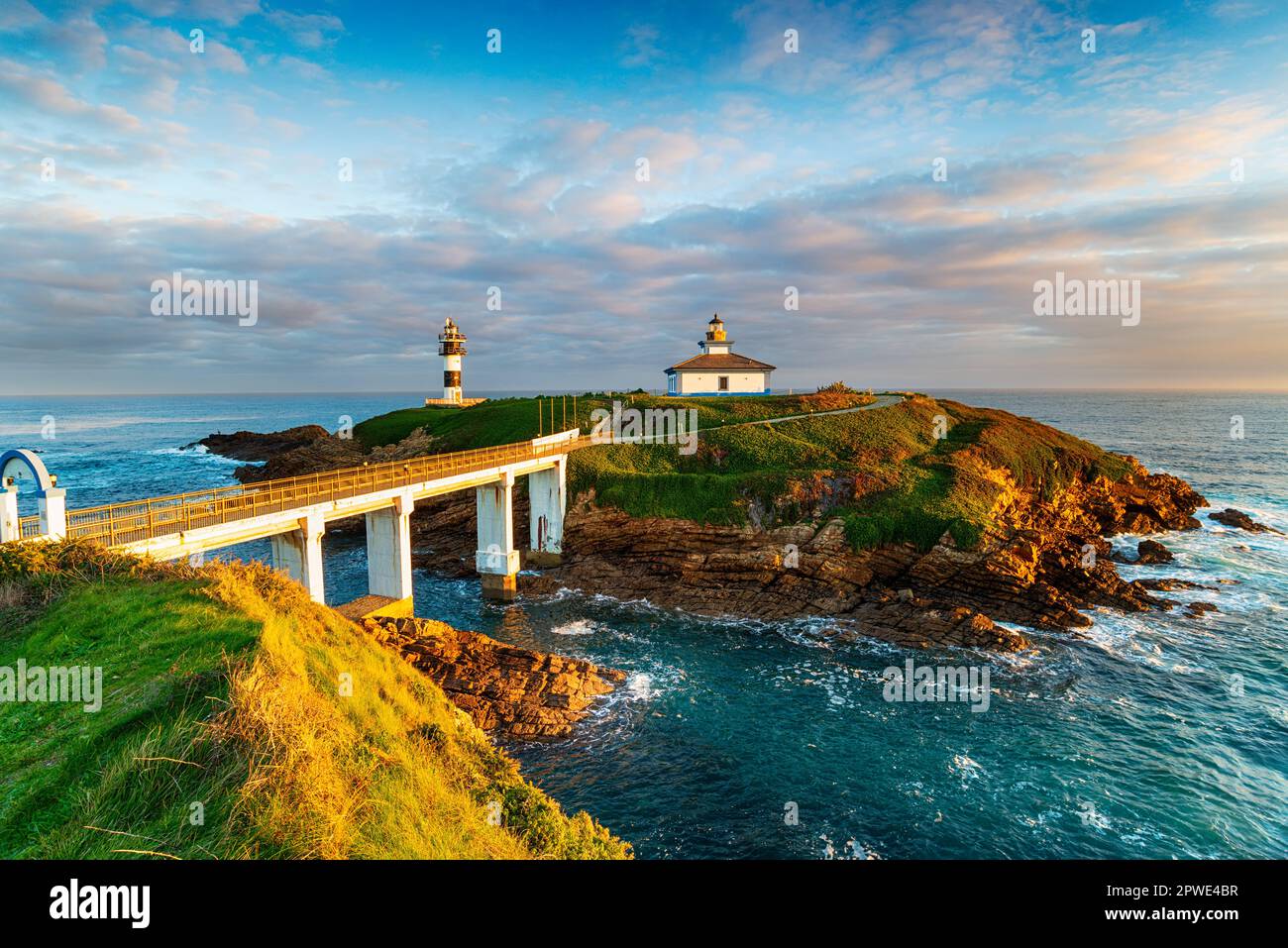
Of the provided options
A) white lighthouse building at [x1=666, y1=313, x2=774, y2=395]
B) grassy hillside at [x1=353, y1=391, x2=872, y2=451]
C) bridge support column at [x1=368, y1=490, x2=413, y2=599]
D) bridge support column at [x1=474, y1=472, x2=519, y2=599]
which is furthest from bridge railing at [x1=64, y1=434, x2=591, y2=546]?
white lighthouse building at [x1=666, y1=313, x2=774, y2=395]

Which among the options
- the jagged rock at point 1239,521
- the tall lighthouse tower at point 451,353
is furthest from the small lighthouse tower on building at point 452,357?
the jagged rock at point 1239,521

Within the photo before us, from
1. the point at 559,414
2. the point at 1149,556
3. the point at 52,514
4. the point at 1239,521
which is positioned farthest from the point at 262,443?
the point at 1239,521

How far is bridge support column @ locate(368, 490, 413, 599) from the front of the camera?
30.3 meters

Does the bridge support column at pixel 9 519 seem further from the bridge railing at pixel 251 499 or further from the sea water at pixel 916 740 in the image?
the sea water at pixel 916 740

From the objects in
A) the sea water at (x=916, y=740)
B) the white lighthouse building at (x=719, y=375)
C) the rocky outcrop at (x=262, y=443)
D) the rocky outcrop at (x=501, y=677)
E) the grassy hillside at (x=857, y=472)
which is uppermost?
the white lighthouse building at (x=719, y=375)

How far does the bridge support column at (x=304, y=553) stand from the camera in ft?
82.2

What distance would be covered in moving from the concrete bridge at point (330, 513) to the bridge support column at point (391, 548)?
50mm

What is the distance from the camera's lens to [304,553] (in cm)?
2527

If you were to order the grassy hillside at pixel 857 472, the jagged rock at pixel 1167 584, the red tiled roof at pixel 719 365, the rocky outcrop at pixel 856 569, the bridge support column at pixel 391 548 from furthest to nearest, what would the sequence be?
1. the red tiled roof at pixel 719 365
2. the grassy hillside at pixel 857 472
3. the jagged rock at pixel 1167 584
4. the rocky outcrop at pixel 856 569
5. the bridge support column at pixel 391 548

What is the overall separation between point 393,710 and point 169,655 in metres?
4.72

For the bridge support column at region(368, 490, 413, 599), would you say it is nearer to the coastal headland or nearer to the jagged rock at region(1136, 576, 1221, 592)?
the coastal headland

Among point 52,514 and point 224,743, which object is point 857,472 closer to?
point 224,743

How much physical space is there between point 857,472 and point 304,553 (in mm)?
34101

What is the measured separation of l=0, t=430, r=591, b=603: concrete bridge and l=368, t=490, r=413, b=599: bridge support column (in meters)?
0.05
